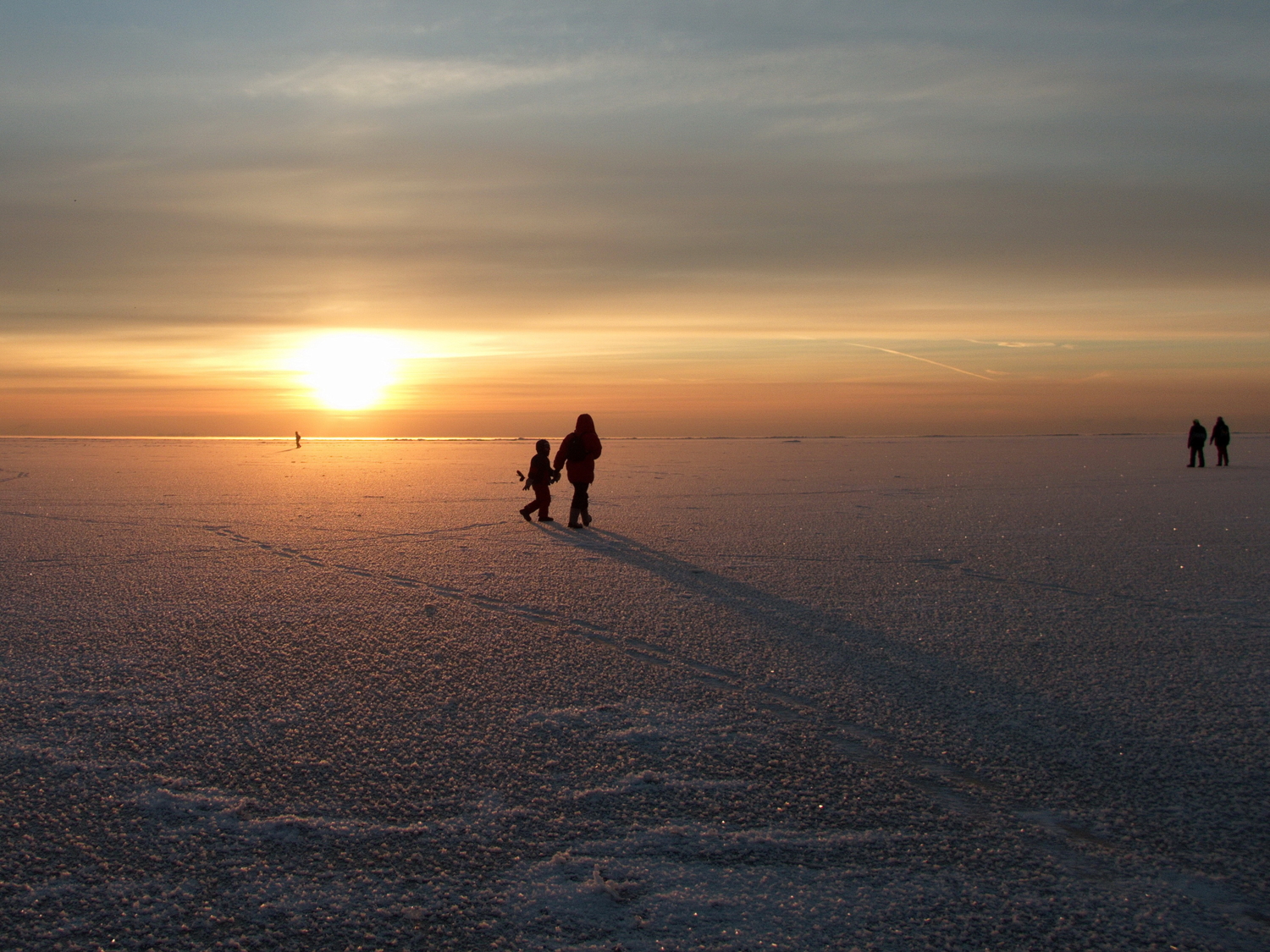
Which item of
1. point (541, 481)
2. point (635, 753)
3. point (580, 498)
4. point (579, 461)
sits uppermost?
point (579, 461)

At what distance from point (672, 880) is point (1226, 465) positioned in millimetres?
33193

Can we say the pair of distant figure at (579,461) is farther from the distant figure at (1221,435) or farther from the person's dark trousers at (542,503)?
the distant figure at (1221,435)

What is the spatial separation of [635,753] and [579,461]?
956 cm

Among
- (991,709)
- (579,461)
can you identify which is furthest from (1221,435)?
(991,709)

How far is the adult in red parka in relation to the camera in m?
13.8

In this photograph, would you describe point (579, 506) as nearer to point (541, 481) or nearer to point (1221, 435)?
point (541, 481)

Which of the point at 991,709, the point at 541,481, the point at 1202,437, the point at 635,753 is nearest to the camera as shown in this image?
the point at 635,753

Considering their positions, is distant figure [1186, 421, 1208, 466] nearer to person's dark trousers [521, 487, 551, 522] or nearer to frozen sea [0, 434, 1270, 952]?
frozen sea [0, 434, 1270, 952]

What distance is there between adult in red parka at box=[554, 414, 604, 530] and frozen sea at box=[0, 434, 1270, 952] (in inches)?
137

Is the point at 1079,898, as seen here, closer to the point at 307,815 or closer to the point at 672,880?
the point at 672,880

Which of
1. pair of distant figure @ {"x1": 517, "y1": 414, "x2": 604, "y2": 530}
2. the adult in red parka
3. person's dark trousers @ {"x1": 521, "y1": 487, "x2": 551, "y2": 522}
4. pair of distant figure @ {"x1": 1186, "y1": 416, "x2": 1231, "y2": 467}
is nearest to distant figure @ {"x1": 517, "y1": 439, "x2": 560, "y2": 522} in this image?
person's dark trousers @ {"x1": 521, "y1": 487, "x2": 551, "y2": 522}

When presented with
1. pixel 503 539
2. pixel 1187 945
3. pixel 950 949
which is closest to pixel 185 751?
pixel 950 949

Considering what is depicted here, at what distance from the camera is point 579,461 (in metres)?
13.8

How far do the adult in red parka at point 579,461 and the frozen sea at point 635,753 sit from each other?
3.47m
